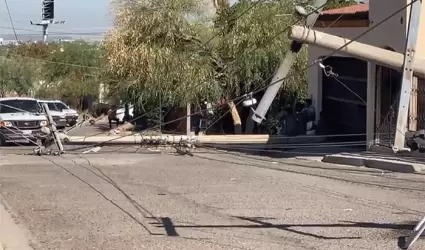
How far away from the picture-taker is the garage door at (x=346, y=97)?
26125 millimetres

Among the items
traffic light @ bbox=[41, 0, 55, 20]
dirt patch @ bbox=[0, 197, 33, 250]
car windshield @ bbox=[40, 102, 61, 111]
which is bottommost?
dirt patch @ bbox=[0, 197, 33, 250]

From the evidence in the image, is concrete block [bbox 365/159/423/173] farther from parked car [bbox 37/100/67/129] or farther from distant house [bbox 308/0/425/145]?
parked car [bbox 37/100/67/129]

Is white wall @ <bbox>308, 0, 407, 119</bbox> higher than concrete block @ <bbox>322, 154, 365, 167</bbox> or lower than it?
higher

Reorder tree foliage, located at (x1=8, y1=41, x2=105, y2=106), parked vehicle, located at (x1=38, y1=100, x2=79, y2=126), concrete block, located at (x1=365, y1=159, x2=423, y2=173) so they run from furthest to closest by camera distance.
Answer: tree foliage, located at (x1=8, y1=41, x2=105, y2=106) → parked vehicle, located at (x1=38, y1=100, x2=79, y2=126) → concrete block, located at (x1=365, y1=159, x2=423, y2=173)

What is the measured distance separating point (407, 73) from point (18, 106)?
2576 cm

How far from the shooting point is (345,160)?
21.5 metres

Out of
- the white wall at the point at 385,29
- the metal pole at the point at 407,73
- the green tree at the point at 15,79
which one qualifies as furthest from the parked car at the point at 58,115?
the metal pole at the point at 407,73

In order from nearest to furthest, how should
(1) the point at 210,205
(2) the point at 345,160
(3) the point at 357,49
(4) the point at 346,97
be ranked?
Result: (3) the point at 357,49 < (1) the point at 210,205 < (2) the point at 345,160 < (4) the point at 346,97

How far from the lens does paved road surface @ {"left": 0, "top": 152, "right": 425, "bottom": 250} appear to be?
35.7 ft

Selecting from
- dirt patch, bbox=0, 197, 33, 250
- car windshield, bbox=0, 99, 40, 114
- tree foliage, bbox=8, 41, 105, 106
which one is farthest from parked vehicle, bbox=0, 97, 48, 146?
tree foliage, bbox=8, 41, 105, 106

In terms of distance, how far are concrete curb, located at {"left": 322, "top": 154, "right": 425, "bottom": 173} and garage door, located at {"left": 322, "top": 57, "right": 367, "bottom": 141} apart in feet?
12.7

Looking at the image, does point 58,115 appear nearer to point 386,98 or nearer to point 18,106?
point 18,106

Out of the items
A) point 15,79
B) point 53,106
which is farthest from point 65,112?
point 15,79

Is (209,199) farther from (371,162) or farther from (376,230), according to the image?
(371,162)
